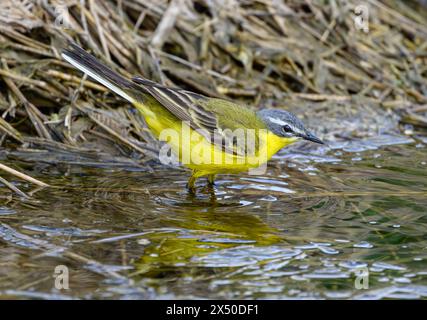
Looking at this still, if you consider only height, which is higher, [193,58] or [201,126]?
[193,58]

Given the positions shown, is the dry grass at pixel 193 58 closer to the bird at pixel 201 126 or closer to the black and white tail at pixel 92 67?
the bird at pixel 201 126

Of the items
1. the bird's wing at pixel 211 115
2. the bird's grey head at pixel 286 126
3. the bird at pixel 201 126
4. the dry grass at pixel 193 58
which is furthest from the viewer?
the dry grass at pixel 193 58

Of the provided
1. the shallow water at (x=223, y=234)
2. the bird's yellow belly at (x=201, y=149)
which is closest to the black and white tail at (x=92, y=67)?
the bird's yellow belly at (x=201, y=149)

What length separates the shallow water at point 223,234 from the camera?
4.98m

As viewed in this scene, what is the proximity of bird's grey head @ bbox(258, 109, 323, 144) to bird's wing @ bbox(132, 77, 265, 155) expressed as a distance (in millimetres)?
127

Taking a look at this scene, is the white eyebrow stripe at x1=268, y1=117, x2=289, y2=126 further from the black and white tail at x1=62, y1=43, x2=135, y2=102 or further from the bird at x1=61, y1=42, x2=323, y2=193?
the black and white tail at x1=62, y1=43, x2=135, y2=102

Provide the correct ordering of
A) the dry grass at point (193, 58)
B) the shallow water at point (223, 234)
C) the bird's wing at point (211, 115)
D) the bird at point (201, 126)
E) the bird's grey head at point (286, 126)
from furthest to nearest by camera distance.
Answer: the dry grass at point (193, 58) → the bird's grey head at point (286, 126) → the bird's wing at point (211, 115) → the bird at point (201, 126) → the shallow water at point (223, 234)

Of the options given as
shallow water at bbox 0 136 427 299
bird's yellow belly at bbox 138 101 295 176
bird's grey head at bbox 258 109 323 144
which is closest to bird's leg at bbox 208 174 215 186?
shallow water at bbox 0 136 427 299

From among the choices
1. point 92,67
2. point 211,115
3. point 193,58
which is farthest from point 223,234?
point 193,58

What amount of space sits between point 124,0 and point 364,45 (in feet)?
12.2

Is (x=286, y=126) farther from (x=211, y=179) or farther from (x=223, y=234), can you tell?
(x=223, y=234)

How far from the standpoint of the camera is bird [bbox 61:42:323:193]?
7.08 meters

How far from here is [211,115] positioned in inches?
295

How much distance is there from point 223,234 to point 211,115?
6.01 feet
